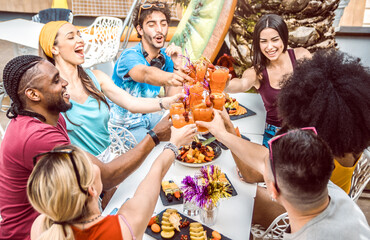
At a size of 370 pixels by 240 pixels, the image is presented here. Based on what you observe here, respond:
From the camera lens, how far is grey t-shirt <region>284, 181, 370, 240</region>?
1032 mm

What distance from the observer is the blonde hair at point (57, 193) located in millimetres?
923

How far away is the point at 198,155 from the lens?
175cm

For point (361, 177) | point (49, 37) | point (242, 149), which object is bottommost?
point (361, 177)

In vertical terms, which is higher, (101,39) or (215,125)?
(101,39)

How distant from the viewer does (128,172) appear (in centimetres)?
159

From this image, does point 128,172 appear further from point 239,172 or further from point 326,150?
point 326,150

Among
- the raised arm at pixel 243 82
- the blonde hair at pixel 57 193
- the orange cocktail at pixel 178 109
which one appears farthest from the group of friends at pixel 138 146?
the raised arm at pixel 243 82

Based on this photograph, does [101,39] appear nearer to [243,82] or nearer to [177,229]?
[243,82]

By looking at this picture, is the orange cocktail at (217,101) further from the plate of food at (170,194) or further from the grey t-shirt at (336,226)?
the grey t-shirt at (336,226)

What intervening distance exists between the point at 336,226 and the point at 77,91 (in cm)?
156

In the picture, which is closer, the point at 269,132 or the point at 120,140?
the point at 120,140

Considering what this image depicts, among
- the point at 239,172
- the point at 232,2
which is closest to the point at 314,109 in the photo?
the point at 239,172

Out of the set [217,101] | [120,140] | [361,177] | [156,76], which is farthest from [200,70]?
[361,177]

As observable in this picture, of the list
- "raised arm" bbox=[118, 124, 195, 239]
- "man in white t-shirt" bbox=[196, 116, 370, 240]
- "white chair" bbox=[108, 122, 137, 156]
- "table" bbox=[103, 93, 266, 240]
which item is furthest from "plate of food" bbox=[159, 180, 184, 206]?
"white chair" bbox=[108, 122, 137, 156]
